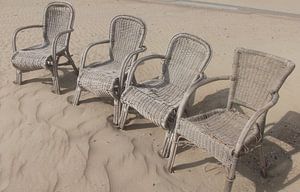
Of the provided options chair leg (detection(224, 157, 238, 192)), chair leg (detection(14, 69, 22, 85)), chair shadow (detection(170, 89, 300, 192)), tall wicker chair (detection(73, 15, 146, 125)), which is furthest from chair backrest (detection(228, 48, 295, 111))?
chair leg (detection(14, 69, 22, 85))

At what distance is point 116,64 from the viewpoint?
616cm

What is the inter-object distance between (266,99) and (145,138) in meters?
1.60

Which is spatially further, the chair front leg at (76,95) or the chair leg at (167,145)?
the chair front leg at (76,95)

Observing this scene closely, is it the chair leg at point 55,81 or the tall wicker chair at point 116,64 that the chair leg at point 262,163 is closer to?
the tall wicker chair at point 116,64

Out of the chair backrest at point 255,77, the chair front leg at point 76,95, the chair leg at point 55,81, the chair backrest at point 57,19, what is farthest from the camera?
the chair backrest at point 57,19

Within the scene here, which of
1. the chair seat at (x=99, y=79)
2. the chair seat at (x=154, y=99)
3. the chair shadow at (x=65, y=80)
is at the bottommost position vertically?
the chair shadow at (x=65, y=80)

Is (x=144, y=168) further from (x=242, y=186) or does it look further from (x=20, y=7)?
(x=20, y=7)

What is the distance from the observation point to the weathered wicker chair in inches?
159

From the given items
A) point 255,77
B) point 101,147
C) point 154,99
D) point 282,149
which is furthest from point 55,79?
point 282,149

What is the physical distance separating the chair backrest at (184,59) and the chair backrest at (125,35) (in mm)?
606

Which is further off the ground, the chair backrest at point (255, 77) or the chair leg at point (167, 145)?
the chair backrest at point (255, 77)

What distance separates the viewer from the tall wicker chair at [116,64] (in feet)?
17.6

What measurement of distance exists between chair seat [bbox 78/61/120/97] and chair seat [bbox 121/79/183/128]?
1.02 ft

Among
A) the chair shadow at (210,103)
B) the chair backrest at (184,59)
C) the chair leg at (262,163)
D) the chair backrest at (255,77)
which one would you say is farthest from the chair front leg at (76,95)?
the chair leg at (262,163)
